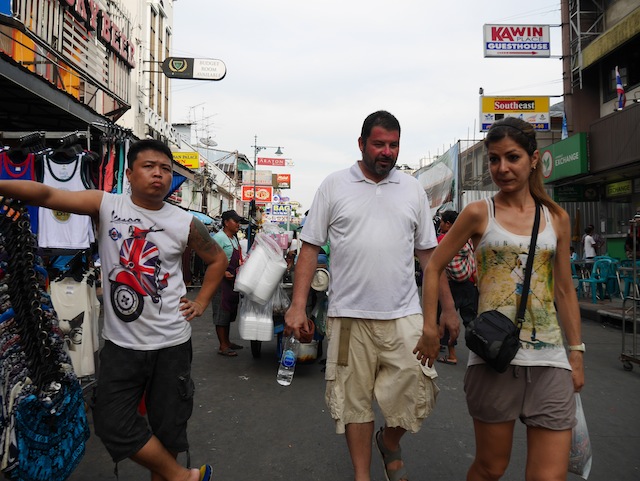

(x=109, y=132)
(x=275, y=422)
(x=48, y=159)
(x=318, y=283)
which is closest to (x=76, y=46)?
(x=109, y=132)

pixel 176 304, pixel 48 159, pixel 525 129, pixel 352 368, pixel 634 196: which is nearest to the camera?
pixel 525 129

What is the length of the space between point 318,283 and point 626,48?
14.1m

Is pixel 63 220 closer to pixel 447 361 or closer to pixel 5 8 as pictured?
pixel 5 8

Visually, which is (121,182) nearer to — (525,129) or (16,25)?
(16,25)

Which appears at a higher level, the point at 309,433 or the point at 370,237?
the point at 370,237

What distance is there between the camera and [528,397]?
7.19 feet

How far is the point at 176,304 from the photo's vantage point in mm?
2662

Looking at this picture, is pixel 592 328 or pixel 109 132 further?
pixel 592 328

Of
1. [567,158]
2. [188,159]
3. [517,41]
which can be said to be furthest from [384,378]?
[188,159]

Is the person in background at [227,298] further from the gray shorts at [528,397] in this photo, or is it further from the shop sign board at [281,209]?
the shop sign board at [281,209]

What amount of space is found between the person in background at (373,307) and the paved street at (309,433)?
665 millimetres

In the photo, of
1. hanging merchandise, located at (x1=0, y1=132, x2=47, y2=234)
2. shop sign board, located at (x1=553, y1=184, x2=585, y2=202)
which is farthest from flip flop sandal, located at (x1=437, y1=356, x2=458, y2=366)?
shop sign board, located at (x1=553, y1=184, x2=585, y2=202)

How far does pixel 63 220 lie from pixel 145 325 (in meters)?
2.70

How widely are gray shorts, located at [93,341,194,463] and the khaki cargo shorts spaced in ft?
2.80
